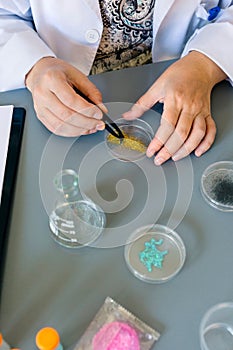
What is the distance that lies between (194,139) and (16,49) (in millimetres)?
422

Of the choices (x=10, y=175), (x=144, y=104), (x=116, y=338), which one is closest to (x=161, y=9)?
(x=144, y=104)

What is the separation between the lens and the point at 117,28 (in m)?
1.08

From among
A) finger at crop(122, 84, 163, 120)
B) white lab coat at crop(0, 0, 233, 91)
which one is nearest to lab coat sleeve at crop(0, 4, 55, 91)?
white lab coat at crop(0, 0, 233, 91)

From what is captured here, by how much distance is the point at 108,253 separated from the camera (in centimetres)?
73

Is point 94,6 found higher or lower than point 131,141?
higher

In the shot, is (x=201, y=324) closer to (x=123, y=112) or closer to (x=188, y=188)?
(x=188, y=188)

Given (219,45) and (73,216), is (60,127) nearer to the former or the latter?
(73,216)

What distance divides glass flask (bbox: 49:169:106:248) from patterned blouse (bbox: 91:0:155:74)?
0.44m

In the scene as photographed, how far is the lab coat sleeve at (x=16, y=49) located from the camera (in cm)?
95

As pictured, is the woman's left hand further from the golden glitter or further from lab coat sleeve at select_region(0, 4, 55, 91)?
lab coat sleeve at select_region(0, 4, 55, 91)

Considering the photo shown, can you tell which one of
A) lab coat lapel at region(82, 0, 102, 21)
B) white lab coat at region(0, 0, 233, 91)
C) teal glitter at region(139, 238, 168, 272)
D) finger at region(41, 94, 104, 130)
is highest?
lab coat lapel at region(82, 0, 102, 21)

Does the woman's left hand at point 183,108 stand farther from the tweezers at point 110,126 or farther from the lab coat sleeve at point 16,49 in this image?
the lab coat sleeve at point 16,49

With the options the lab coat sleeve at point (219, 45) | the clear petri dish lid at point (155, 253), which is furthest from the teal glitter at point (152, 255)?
the lab coat sleeve at point (219, 45)

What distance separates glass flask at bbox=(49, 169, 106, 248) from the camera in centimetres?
74
